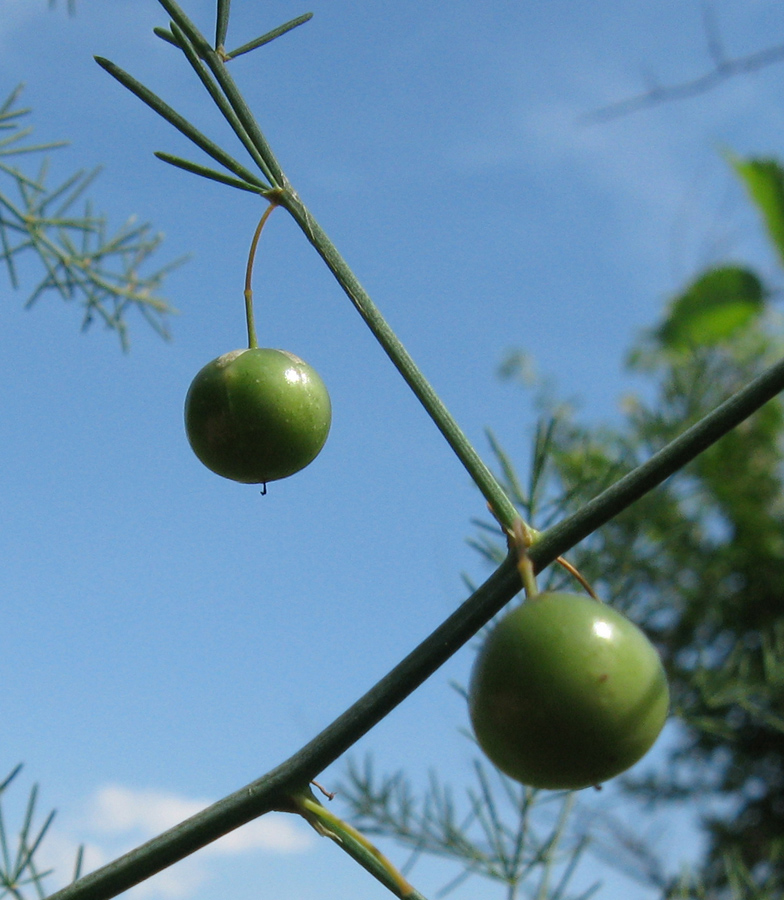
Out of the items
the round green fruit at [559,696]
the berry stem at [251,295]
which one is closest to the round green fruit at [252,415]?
the berry stem at [251,295]

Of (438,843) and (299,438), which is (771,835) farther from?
(299,438)

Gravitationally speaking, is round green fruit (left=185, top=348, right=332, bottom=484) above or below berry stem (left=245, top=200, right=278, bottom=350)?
below

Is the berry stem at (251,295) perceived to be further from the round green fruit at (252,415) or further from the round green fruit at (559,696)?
the round green fruit at (559,696)

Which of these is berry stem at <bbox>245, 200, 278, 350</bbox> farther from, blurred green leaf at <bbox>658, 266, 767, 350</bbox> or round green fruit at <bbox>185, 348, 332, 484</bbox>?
blurred green leaf at <bbox>658, 266, 767, 350</bbox>

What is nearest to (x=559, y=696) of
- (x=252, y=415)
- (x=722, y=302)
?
(x=252, y=415)

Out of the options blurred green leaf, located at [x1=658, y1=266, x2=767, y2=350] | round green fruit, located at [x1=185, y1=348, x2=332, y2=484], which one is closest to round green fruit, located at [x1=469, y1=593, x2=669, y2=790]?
round green fruit, located at [x1=185, y1=348, x2=332, y2=484]
